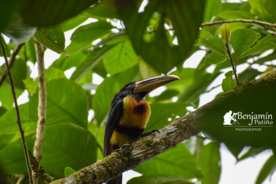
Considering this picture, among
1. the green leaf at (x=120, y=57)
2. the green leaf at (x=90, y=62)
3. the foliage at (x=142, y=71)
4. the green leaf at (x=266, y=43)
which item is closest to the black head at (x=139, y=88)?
the foliage at (x=142, y=71)

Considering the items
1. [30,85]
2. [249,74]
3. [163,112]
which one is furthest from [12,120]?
[249,74]

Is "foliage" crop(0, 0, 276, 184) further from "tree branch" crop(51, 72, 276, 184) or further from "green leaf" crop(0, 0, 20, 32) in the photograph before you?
"tree branch" crop(51, 72, 276, 184)

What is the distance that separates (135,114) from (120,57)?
89cm

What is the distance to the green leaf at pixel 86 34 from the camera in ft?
9.02

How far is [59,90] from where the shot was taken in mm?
2527

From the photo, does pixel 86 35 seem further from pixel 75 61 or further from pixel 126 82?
pixel 75 61

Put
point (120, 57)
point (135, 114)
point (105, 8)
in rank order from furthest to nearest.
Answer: point (120, 57), point (135, 114), point (105, 8)

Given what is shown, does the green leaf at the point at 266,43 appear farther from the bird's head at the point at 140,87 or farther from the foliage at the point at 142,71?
the bird's head at the point at 140,87

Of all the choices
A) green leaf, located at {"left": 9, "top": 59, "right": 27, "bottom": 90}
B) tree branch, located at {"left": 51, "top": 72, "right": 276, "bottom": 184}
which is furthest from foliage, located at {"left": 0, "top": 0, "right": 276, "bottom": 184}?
tree branch, located at {"left": 51, "top": 72, "right": 276, "bottom": 184}

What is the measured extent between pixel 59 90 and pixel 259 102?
2.30 m

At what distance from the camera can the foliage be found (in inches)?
16.9

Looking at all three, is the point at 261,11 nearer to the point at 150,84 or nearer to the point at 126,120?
the point at 150,84

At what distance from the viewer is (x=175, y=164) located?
100 inches

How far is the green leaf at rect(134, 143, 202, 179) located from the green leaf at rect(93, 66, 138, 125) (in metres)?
0.69
